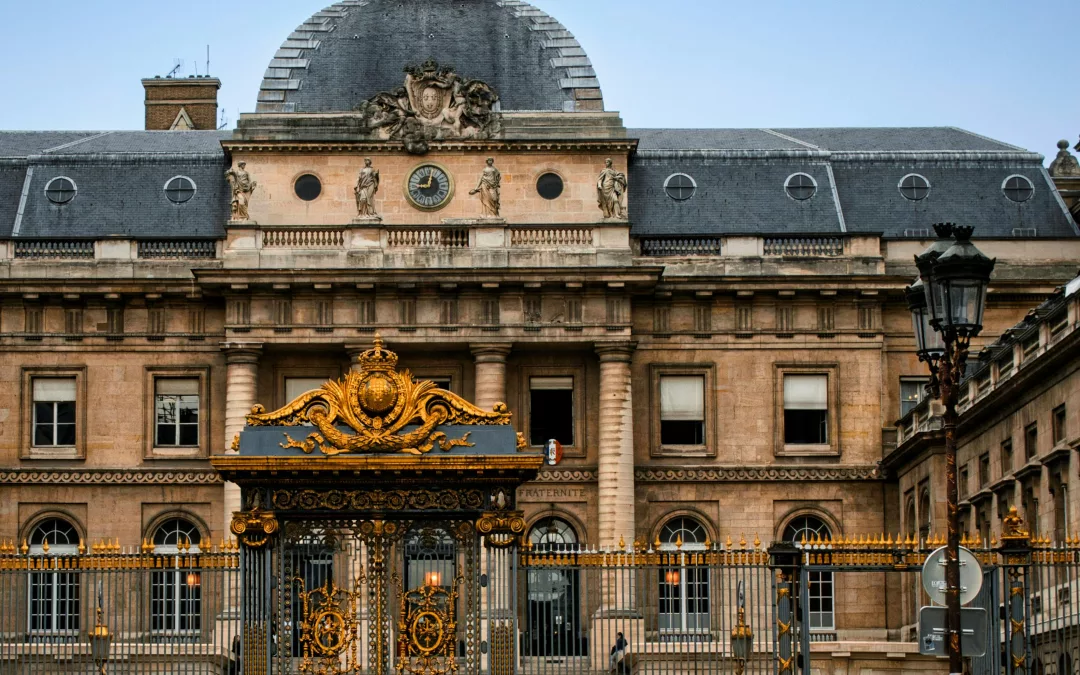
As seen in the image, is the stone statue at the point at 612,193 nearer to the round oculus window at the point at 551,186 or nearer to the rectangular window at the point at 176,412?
the round oculus window at the point at 551,186

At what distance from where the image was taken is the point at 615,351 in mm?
64688

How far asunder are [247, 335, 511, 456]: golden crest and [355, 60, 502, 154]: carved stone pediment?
1448 inches

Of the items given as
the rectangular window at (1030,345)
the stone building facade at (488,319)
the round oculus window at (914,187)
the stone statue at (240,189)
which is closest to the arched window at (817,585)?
the stone building facade at (488,319)

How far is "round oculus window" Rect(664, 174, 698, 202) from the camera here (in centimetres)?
6906

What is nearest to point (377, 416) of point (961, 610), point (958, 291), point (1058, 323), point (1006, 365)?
point (958, 291)

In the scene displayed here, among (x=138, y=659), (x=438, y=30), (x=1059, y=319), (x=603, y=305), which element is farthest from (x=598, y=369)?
(x=138, y=659)

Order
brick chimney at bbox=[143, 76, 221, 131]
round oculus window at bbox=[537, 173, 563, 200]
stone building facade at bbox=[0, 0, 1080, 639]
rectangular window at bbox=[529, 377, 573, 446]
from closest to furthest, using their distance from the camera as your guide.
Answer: stone building facade at bbox=[0, 0, 1080, 639] → rectangular window at bbox=[529, 377, 573, 446] → round oculus window at bbox=[537, 173, 563, 200] → brick chimney at bbox=[143, 76, 221, 131]

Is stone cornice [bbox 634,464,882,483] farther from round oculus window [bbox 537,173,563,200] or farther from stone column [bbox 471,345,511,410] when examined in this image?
round oculus window [bbox 537,173,563,200]

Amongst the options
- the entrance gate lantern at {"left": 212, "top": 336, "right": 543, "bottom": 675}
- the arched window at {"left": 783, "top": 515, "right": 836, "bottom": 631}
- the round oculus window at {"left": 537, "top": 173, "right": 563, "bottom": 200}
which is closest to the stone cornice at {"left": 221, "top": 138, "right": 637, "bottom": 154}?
the round oculus window at {"left": 537, "top": 173, "right": 563, "bottom": 200}

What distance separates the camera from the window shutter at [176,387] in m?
65.9

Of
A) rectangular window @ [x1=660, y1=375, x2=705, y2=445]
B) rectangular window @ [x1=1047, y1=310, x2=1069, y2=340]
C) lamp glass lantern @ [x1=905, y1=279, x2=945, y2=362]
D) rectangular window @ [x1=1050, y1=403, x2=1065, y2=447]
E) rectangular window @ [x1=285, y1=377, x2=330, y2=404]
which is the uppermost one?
rectangular window @ [x1=285, y1=377, x2=330, y2=404]

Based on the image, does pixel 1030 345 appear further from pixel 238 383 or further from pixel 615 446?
pixel 238 383

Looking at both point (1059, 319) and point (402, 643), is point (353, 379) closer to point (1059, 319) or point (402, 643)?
point (402, 643)

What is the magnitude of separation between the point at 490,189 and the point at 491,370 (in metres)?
4.69
